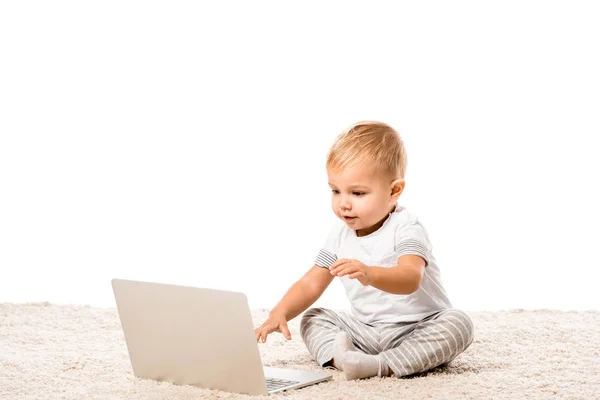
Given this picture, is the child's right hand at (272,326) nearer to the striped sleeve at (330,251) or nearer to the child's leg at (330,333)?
the child's leg at (330,333)

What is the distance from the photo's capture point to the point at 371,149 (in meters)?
1.65

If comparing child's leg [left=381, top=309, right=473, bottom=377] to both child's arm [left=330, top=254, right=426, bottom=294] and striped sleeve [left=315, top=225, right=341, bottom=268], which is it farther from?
striped sleeve [left=315, top=225, right=341, bottom=268]

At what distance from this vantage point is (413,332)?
5.36 ft

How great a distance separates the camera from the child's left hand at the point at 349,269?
1.42 metres

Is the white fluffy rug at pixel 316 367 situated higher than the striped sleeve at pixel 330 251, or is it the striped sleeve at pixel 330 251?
the striped sleeve at pixel 330 251

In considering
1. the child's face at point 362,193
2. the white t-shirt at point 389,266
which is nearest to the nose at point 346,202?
the child's face at point 362,193

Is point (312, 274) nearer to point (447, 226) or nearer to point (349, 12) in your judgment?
point (447, 226)

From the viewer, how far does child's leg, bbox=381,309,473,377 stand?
1.56 metres

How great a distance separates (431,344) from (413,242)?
0.20m

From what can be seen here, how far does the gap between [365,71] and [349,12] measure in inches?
9.3

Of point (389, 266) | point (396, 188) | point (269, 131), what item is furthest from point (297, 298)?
point (269, 131)

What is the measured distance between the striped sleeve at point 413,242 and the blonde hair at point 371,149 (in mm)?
111

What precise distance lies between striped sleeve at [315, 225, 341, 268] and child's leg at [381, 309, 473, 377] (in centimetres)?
25

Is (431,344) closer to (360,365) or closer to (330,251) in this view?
(360,365)
